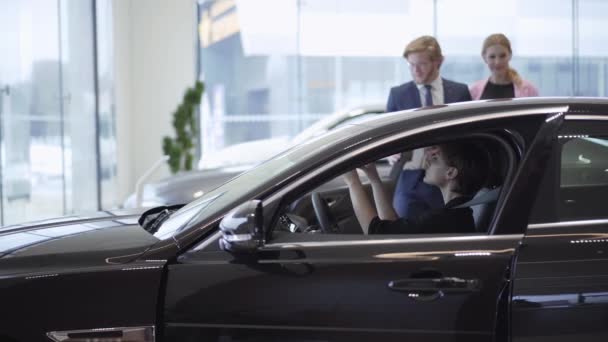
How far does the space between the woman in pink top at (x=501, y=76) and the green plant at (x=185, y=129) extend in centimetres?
762

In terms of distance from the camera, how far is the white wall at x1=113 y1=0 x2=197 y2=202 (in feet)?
42.9

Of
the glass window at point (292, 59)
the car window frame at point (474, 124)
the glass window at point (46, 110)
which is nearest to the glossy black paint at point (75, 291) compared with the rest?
the car window frame at point (474, 124)

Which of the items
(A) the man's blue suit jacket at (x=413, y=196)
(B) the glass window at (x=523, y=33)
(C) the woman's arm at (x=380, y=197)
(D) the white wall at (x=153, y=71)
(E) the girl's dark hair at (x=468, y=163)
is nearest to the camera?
(E) the girl's dark hair at (x=468, y=163)

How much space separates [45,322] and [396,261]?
3.31 feet

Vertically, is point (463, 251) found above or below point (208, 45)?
below

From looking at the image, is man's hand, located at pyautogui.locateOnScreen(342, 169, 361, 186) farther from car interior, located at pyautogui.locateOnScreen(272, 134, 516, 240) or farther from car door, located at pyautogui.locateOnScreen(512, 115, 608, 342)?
car door, located at pyautogui.locateOnScreen(512, 115, 608, 342)

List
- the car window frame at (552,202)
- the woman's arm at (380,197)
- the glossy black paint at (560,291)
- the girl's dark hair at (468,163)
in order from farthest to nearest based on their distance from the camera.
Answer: the woman's arm at (380,197), the girl's dark hair at (468,163), the car window frame at (552,202), the glossy black paint at (560,291)

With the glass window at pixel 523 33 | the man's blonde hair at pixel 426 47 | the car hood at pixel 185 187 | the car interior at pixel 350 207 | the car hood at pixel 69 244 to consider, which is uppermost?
the glass window at pixel 523 33

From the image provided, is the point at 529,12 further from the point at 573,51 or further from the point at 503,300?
the point at 503,300

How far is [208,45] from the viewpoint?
13.7 metres

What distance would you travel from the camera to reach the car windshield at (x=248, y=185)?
259 centimetres

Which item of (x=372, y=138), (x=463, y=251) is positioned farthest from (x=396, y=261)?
(x=372, y=138)

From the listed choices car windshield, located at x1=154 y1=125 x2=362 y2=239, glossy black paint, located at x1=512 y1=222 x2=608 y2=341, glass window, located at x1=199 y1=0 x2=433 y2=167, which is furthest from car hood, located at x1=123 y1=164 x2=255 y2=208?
glass window, located at x1=199 y1=0 x2=433 y2=167

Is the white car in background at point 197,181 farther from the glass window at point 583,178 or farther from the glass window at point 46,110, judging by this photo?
the glass window at point 583,178
